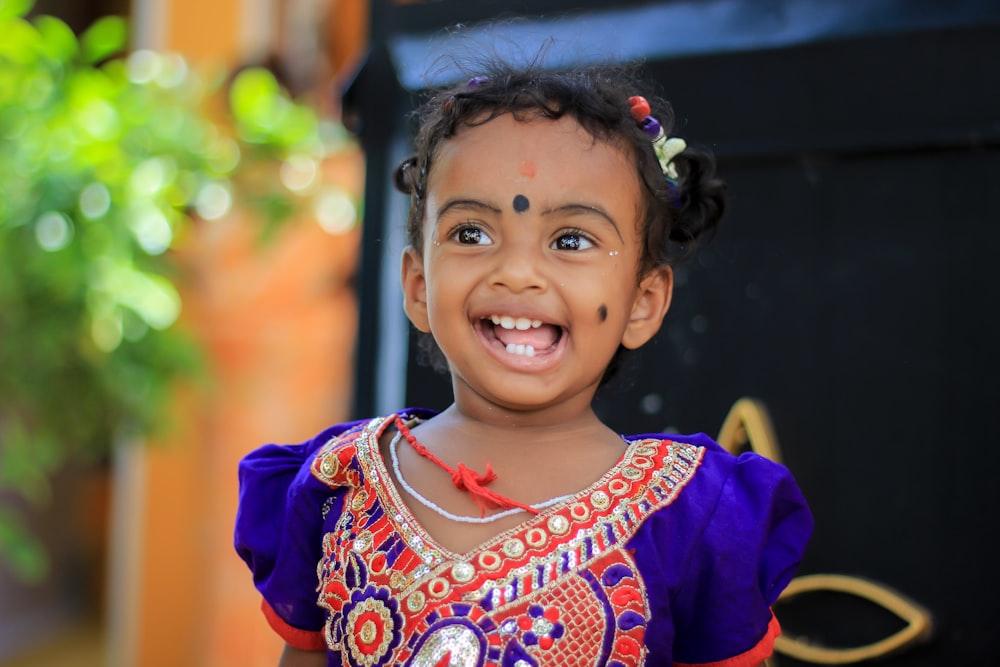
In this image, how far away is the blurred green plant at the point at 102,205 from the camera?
10.3 feet

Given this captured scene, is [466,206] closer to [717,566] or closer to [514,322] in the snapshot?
[514,322]

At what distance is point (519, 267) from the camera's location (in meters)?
1.36

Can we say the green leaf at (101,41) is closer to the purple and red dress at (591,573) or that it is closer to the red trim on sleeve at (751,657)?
the purple and red dress at (591,573)

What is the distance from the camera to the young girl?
4.36 ft

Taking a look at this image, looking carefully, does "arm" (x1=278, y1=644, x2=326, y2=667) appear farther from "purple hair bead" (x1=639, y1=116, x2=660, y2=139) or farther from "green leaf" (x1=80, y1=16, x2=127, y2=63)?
"green leaf" (x1=80, y1=16, x2=127, y2=63)

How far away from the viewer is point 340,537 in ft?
4.77

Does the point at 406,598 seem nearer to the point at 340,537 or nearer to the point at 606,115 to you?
the point at 340,537

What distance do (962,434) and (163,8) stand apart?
13.3 ft

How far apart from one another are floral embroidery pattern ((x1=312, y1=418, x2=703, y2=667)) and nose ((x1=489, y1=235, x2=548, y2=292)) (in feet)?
0.96

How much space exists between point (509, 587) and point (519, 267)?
42 centimetres

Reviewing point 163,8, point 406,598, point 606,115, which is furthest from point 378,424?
point 163,8

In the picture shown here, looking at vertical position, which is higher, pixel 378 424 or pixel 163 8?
pixel 163 8

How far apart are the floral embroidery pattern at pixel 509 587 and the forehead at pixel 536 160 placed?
0.40m

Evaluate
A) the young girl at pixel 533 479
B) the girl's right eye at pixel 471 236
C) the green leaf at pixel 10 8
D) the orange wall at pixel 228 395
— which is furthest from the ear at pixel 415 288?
the orange wall at pixel 228 395
